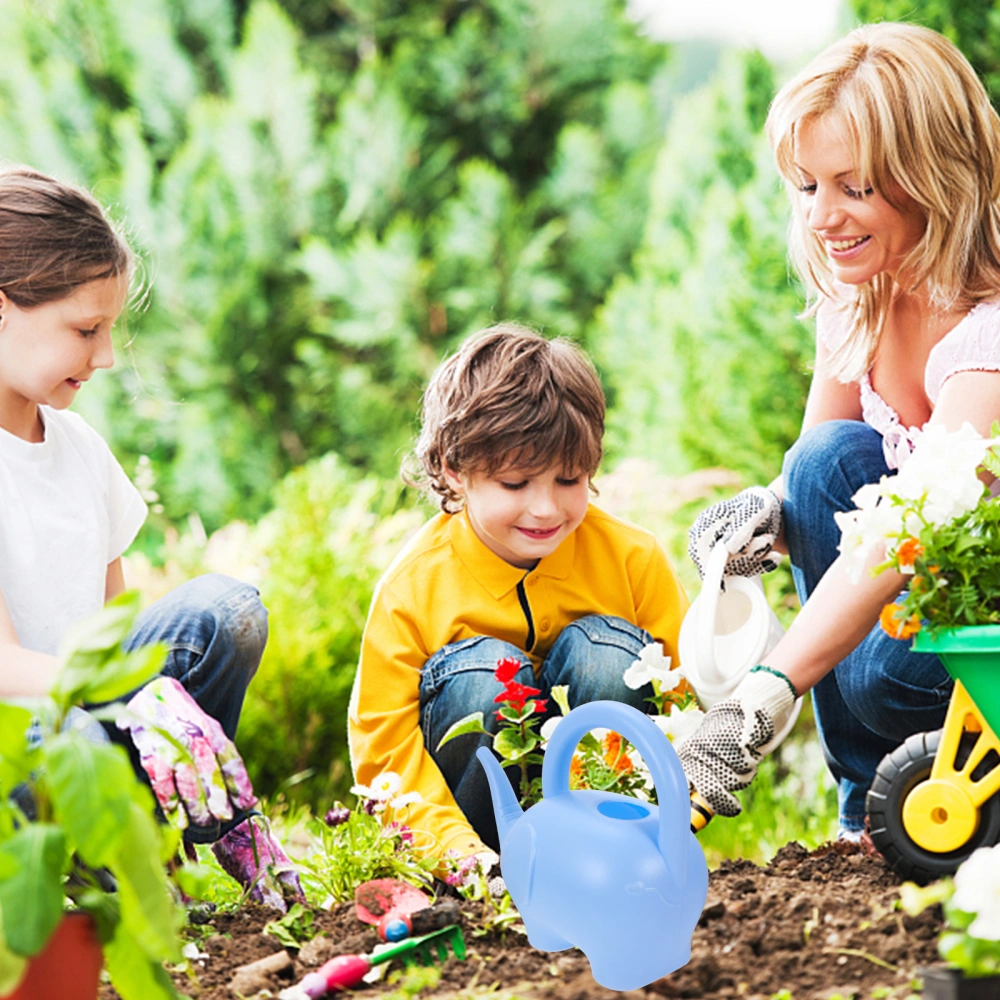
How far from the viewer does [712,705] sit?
1.95 metres

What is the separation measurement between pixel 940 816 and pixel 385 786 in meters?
0.90

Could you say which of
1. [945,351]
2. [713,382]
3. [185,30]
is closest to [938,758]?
[945,351]

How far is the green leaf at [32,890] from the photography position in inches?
40.4

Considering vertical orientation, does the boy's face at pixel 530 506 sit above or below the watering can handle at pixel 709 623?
above

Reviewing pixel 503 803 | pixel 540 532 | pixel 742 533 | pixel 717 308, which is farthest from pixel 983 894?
pixel 717 308

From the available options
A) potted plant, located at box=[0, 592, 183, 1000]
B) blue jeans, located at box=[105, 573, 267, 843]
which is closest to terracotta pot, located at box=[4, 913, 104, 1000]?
potted plant, located at box=[0, 592, 183, 1000]

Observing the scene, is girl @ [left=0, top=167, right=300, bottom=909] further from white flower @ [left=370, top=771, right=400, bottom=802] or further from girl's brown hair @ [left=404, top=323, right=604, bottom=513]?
girl's brown hair @ [left=404, top=323, right=604, bottom=513]

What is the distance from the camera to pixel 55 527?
213 centimetres

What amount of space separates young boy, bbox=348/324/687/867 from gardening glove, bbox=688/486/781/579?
21 cm

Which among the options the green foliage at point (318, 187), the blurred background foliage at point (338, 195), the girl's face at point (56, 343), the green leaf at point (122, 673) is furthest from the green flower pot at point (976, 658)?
the green foliage at point (318, 187)

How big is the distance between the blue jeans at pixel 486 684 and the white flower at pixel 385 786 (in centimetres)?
17

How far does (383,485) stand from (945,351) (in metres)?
3.81

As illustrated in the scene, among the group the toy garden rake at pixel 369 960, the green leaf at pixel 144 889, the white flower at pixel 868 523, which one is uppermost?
the white flower at pixel 868 523

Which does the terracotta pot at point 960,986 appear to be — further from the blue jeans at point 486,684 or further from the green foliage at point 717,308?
the green foliage at point 717,308
